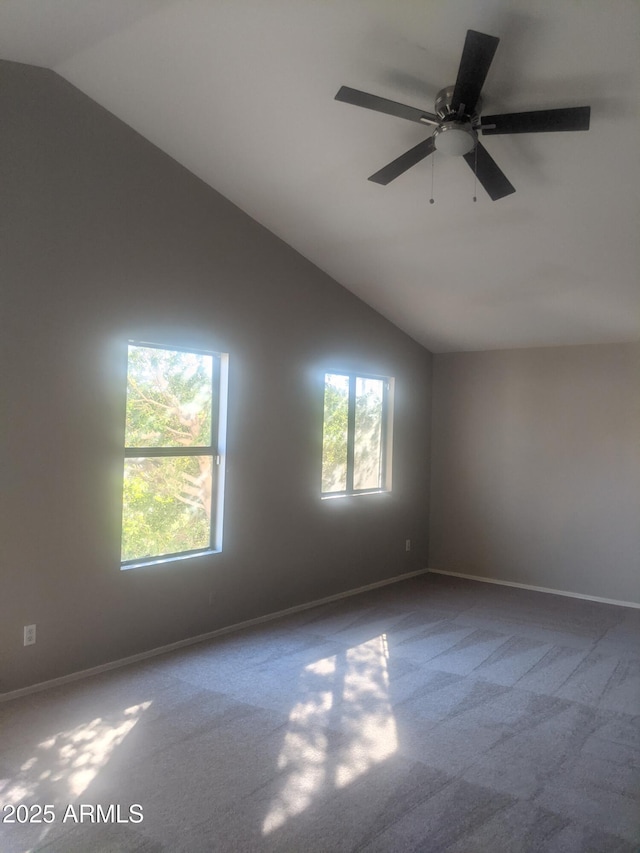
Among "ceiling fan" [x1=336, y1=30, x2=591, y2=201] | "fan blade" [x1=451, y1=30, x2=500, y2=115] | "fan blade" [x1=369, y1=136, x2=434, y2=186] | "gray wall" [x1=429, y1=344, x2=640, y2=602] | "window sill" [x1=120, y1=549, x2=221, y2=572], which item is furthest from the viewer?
"gray wall" [x1=429, y1=344, x2=640, y2=602]

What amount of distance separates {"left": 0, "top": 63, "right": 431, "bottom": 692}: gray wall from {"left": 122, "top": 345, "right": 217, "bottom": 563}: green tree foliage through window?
0.14 m

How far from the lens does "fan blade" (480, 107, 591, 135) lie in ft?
8.21

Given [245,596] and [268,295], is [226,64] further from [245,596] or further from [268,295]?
[245,596]

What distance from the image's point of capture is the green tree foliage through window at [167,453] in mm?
3912

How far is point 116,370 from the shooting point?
3.74 metres

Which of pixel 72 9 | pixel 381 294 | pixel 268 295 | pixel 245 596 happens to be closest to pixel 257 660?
pixel 245 596

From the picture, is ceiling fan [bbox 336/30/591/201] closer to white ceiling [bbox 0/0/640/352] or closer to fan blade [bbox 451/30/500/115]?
fan blade [bbox 451/30/500/115]

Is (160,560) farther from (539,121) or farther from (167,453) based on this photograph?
(539,121)

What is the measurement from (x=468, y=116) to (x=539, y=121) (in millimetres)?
305

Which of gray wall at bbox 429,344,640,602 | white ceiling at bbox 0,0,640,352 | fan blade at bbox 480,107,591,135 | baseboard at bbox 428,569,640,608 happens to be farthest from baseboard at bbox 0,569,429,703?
fan blade at bbox 480,107,591,135

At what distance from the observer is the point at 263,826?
2268 millimetres

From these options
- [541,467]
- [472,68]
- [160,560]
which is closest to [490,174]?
[472,68]

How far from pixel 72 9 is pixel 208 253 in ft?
5.45

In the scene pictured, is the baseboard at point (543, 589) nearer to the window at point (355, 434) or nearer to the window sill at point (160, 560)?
the window at point (355, 434)
